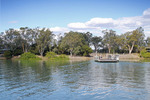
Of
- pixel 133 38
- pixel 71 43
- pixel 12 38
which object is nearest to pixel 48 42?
pixel 71 43

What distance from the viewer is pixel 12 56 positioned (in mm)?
81438

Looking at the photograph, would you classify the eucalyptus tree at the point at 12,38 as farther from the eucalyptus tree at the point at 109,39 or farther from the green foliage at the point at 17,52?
the eucalyptus tree at the point at 109,39

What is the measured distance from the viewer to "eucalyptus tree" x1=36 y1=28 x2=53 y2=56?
77.6 meters

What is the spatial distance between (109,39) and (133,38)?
15154 mm

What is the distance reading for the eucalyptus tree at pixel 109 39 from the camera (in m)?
95.6

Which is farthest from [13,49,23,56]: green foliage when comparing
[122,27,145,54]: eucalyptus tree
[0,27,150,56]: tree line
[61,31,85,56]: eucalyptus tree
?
[122,27,145,54]: eucalyptus tree

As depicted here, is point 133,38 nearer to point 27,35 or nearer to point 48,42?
point 48,42

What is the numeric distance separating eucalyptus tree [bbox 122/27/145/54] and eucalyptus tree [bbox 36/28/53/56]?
36.9 m

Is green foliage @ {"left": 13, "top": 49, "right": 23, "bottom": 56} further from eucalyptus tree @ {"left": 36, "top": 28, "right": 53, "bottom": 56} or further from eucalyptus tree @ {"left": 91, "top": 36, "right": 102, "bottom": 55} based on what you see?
eucalyptus tree @ {"left": 91, "top": 36, "right": 102, "bottom": 55}

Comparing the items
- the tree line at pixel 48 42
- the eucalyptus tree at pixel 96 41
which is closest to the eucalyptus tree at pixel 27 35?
the tree line at pixel 48 42

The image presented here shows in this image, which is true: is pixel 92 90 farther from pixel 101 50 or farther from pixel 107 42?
pixel 101 50

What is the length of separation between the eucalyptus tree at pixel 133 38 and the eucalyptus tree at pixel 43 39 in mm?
36937

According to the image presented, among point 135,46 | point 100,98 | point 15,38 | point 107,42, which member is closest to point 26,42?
point 15,38

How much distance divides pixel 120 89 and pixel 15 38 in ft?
229
